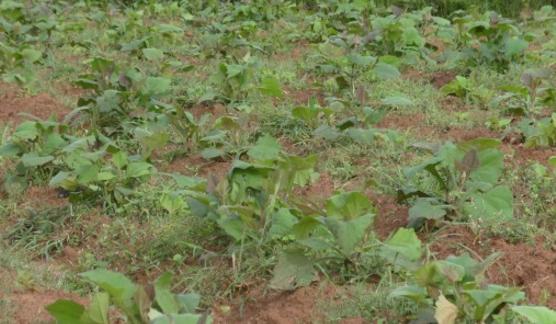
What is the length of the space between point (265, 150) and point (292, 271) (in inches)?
46.6

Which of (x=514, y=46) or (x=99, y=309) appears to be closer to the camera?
(x=99, y=309)

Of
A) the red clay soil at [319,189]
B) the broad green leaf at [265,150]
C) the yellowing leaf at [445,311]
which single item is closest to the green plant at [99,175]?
the broad green leaf at [265,150]

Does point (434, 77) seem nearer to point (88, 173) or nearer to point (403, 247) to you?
point (88, 173)

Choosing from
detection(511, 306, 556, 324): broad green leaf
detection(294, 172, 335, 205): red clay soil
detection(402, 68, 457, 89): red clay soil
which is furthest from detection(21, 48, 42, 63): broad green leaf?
detection(511, 306, 556, 324): broad green leaf

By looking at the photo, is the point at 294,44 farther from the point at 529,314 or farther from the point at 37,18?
the point at 529,314

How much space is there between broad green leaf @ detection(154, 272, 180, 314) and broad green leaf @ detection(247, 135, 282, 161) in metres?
1.52

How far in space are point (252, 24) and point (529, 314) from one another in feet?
17.4

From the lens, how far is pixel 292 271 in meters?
3.13

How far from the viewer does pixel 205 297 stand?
3.30 metres

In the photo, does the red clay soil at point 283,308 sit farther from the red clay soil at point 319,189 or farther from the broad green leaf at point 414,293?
the red clay soil at point 319,189

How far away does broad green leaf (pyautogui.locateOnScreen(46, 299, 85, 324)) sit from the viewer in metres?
2.65

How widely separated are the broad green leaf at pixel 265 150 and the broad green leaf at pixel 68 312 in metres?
1.66

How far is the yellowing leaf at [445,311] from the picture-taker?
255 cm

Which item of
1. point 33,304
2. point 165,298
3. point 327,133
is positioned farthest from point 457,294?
point 327,133
